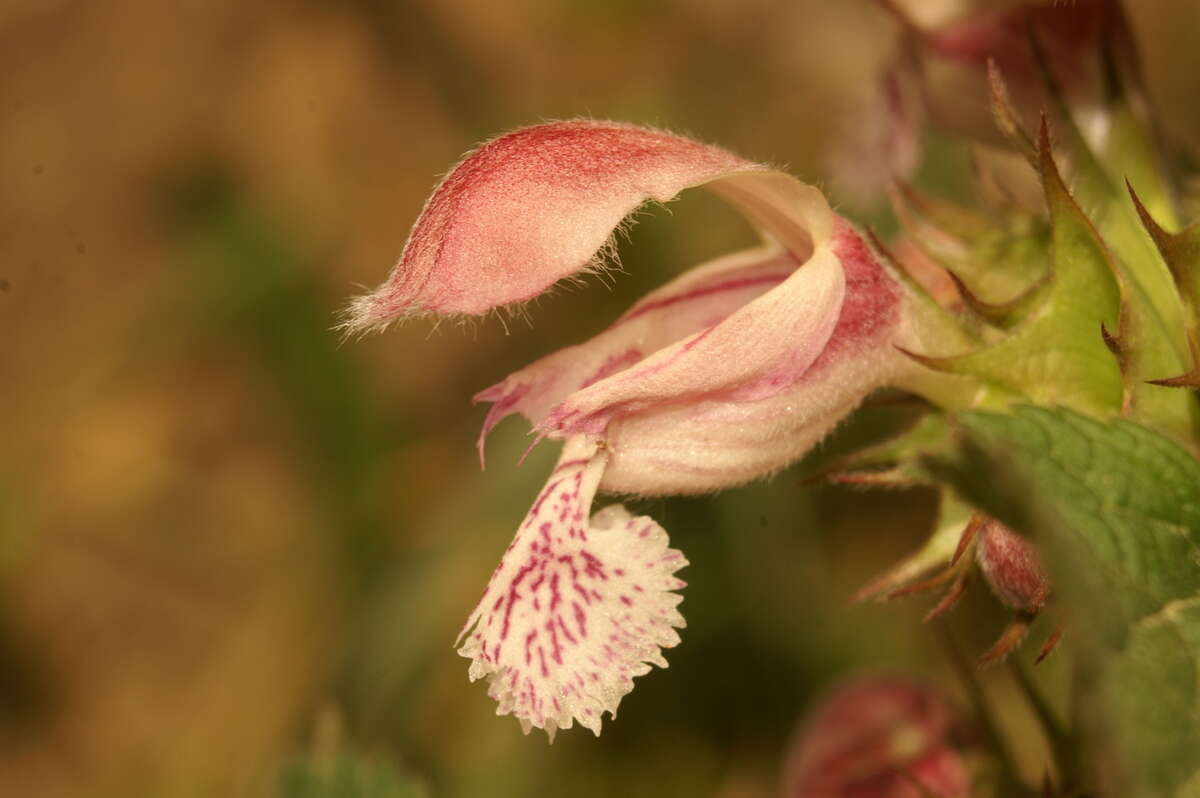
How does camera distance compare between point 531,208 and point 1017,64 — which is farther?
point 1017,64

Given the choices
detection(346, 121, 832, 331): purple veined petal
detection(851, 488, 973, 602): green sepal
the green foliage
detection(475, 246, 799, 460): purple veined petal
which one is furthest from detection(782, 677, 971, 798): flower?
detection(346, 121, 832, 331): purple veined petal

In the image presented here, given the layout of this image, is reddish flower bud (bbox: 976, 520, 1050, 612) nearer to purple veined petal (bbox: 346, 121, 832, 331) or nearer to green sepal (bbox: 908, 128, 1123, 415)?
green sepal (bbox: 908, 128, 1123, 415)

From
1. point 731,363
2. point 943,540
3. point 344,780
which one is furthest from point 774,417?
point 344,780

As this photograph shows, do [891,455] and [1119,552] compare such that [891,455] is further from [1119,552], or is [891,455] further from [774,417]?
[1119,552]

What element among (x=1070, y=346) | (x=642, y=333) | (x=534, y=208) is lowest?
(x=1070, y=346)

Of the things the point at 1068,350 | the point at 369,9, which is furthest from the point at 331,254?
the point at 1068,350

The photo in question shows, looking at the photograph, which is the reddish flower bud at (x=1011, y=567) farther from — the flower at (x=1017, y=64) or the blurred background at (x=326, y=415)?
the blurred background at (x=326, y=415)
